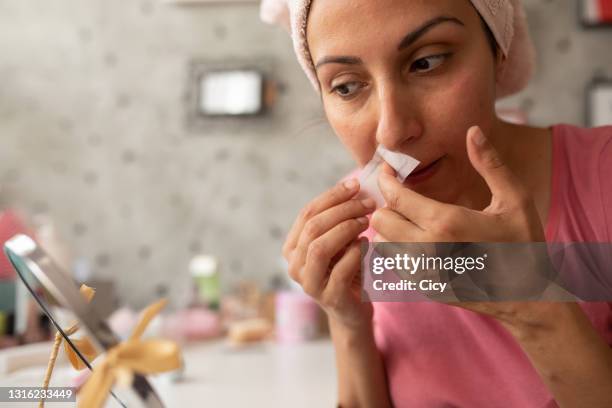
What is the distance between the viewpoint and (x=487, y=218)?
0.44 m

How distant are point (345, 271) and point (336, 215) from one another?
2.2 inches

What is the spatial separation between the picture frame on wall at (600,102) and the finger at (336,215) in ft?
3.88

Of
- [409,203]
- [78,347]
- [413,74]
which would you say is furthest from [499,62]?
[78,347]

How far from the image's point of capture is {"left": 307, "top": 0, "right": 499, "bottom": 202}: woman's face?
530mm

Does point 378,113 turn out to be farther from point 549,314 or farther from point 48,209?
point 48,209

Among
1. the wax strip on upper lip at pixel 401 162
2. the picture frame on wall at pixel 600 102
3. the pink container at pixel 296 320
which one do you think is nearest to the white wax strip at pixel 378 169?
the wax strip on upper lip at pixel 401 162

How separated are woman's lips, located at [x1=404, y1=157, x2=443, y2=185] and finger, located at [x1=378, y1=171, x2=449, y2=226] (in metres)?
0.06

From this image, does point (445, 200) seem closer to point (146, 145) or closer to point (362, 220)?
point (362, 220)

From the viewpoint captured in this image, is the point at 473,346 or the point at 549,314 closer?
the point at 549,314

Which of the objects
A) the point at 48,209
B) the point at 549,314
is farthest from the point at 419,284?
the point at 48,209

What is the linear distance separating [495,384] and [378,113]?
1.08ft

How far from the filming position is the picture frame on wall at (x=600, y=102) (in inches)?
60.1

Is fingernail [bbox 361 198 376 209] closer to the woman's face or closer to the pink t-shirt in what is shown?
the woman's face

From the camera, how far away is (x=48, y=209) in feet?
5.62
